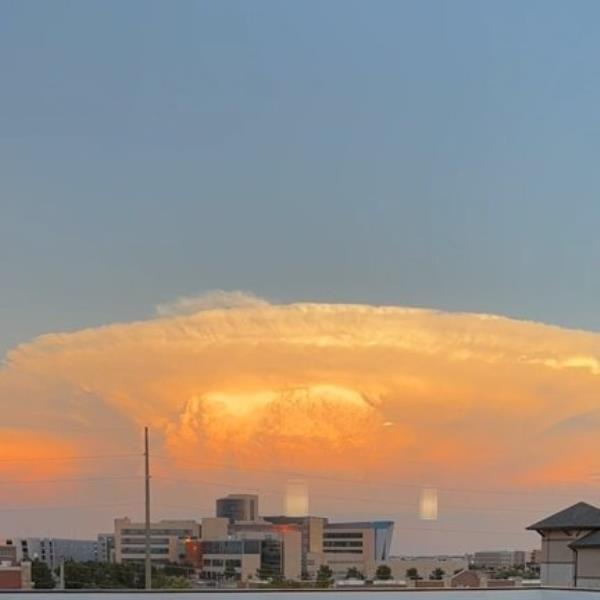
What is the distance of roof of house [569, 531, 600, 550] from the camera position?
9.08 meters

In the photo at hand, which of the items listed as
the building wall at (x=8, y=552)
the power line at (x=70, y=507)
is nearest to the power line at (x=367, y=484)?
the power line at (x=70, y=507)

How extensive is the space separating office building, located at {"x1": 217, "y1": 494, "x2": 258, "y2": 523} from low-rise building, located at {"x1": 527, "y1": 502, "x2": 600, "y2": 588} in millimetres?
3911

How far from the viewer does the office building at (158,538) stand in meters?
9.92

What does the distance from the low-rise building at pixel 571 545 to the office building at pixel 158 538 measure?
3777 millimetres

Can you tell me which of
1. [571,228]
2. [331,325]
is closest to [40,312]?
[331,325]

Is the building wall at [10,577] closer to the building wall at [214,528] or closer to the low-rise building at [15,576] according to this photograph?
the low-rise building at [15,576]

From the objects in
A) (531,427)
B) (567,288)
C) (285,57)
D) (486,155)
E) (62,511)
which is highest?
(285,57)

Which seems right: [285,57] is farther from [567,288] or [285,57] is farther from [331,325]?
[567,288]

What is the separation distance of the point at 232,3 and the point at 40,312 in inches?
131

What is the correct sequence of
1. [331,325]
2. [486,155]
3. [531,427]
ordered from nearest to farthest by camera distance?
1. [486,155]
2. [331,325]
3. [531,427]

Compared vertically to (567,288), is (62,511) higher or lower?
lower

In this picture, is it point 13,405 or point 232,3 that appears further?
point 13,405

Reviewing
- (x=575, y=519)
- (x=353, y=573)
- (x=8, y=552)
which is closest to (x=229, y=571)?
(x=353, y=573)

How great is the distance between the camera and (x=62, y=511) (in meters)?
11.9
